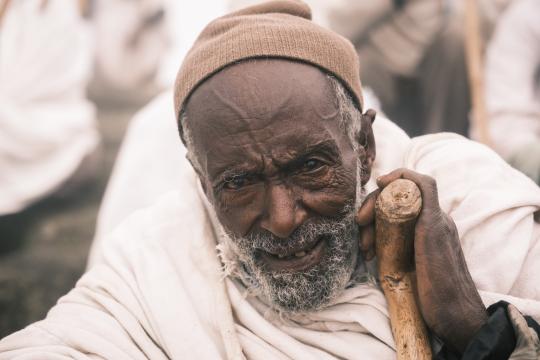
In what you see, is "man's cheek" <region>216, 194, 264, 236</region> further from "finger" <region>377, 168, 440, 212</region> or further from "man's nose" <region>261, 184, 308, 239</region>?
"finger" <region>377, 168, 440, 212</region>

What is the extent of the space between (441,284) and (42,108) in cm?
416

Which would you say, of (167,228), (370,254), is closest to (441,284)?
(370,254)

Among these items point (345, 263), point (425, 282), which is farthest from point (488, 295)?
point (345, 263)

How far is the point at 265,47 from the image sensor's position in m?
2.08

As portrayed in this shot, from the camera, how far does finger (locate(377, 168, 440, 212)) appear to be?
1.89 metres

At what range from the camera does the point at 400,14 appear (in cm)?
614

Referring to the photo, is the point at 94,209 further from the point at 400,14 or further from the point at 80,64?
the point at 400,14

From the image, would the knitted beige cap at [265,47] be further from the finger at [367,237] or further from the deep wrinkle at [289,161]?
the finger at [367,237]

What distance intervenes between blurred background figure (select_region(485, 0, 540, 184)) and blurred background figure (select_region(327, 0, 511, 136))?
511mm

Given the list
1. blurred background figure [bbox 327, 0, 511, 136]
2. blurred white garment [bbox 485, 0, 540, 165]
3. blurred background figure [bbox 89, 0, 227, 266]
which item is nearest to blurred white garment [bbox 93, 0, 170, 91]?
blurred background figure [bbox 89, 0, 227, 266]

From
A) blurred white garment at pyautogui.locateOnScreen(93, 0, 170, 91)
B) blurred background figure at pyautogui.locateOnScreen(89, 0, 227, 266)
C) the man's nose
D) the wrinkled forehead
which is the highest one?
the wrinkled forehead

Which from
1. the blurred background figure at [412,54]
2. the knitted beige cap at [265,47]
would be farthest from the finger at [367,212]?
the blurred background figure at [412,54]

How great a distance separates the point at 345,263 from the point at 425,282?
12.6 inches

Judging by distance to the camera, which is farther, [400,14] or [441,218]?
[400,14]
